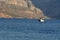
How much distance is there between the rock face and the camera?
173312mm

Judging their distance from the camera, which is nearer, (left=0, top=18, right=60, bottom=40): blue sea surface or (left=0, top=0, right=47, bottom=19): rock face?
(left=0, top=18, right=60, bottom=40): blue sea surface

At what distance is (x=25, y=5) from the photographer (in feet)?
636

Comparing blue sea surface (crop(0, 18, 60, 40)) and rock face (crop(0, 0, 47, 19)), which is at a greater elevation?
blue sea surface (crop(0, 18, 60, 40))

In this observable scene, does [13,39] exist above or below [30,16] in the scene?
above

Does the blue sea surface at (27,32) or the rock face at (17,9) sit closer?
the blue sea surface at (27,32)

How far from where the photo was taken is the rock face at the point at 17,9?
173m

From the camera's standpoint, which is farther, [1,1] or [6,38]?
[1,1]

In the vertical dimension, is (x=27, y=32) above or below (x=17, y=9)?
above

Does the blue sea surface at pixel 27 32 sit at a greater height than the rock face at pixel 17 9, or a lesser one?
greater

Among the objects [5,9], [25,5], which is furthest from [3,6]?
[25,5]

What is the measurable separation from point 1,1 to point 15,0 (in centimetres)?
1013

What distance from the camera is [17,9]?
7347 inches

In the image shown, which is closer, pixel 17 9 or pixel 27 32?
pixel 27 32

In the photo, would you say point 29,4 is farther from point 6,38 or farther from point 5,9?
point 6,38
